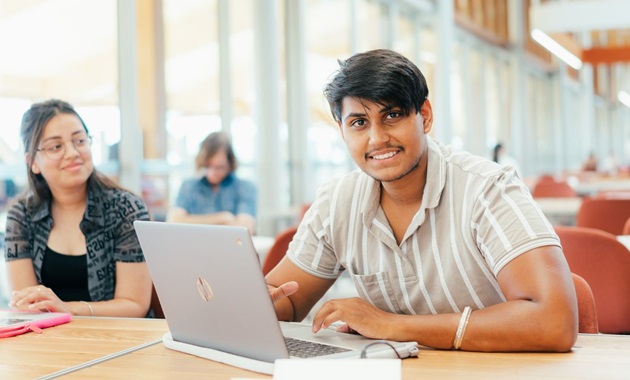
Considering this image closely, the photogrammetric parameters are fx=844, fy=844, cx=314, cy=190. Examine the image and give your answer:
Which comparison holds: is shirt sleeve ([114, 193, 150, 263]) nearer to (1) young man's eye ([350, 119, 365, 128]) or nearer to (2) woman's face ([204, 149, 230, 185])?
(1) young man's eye ([350, 119, 365, 128])

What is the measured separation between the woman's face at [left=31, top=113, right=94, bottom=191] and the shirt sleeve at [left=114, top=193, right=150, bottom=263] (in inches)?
6.2

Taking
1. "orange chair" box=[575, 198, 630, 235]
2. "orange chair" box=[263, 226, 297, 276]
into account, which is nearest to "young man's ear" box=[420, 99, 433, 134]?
"orange chair" box=[263, 226, 297, 276]

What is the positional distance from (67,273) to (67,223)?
0.53 ft

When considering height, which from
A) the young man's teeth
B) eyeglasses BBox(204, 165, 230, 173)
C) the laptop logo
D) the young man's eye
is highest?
the young man's eye

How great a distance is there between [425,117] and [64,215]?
1346 millimetres

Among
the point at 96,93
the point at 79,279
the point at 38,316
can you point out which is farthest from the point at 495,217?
the point at 96,93

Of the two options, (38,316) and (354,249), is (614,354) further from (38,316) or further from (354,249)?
(38,316)

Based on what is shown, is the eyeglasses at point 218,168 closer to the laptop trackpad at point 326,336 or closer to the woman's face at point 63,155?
the woman's face at point 63,155

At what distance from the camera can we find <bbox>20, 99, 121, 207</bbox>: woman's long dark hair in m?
2.67

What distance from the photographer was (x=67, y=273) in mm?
2678

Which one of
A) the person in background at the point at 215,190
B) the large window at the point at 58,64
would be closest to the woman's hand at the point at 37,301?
the large window at the point at 58,64

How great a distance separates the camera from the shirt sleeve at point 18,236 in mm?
2652

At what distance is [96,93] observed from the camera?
5.06 metres

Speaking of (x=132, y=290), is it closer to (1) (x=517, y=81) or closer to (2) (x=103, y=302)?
(2) (x=103, y=302)
